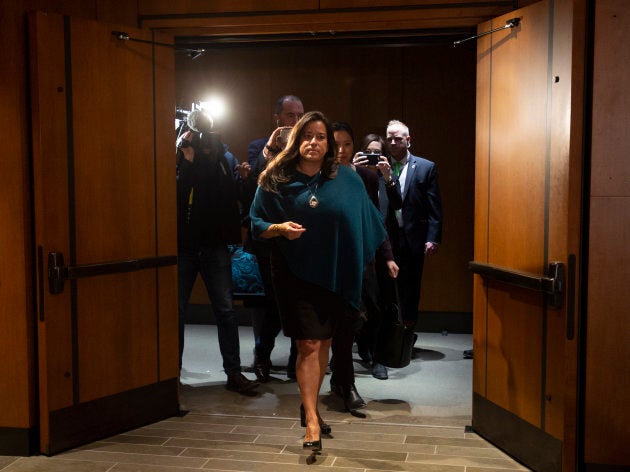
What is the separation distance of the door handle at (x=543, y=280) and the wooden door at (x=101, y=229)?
6.07 ft

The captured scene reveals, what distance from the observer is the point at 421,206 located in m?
5.52

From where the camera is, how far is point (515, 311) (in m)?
3.61

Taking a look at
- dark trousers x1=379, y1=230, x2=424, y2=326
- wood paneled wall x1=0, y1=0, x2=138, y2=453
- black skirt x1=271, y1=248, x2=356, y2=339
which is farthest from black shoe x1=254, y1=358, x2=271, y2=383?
wood paneled wall x1=0, y1=0, x2=138, y2=453

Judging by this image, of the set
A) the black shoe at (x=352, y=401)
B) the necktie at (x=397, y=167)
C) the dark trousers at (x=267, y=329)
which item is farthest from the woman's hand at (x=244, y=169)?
the black shoe at (x=352, y=401)

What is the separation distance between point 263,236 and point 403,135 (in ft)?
7.11

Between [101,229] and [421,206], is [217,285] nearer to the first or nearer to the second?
[101,229]

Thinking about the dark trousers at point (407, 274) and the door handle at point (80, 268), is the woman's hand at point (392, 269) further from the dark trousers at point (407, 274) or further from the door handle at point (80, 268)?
the door handle at point (80, 268)

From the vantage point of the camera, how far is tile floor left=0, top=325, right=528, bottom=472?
11.7 feet

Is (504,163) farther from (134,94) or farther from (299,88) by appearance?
(299,88)

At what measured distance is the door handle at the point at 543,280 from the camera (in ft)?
10.5

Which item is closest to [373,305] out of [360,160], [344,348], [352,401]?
[344,348]

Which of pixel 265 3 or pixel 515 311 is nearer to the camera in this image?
pixel 515 311

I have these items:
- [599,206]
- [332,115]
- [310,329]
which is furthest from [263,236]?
[332,115]

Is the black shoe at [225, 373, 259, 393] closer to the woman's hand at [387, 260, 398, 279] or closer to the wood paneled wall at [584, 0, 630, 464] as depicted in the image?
the woman's hand at [387, 260, 398, 279]
